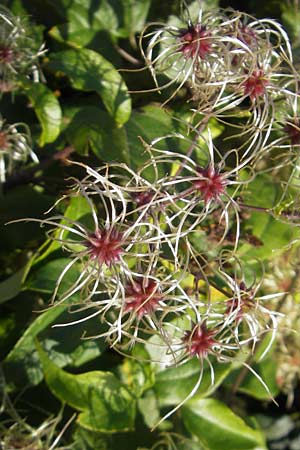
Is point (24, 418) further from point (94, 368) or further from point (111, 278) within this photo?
point (111, 278)

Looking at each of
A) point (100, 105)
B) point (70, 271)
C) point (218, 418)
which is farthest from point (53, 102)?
point (218, 418)

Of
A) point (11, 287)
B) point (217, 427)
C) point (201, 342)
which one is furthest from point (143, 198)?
point (217, 427)

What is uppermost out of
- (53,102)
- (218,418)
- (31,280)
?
(53,102)

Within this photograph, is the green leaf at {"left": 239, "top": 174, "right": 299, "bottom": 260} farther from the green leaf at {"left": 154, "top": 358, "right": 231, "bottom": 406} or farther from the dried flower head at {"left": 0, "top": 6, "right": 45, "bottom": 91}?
the dried flower head at {"left": 0, "top": 6, "right": 45, "bottom": 91}

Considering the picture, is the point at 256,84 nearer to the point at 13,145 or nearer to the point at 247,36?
the point at 247,36

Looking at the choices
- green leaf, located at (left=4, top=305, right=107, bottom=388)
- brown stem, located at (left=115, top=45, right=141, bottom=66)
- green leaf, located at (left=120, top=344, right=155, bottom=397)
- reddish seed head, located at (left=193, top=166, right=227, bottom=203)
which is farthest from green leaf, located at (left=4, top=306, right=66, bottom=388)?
brown stem, located at (left=115, top=45, right=141, bottom=66)

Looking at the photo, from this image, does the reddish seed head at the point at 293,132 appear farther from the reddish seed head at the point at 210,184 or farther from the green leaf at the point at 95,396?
the green leaf at the point at 95,396
